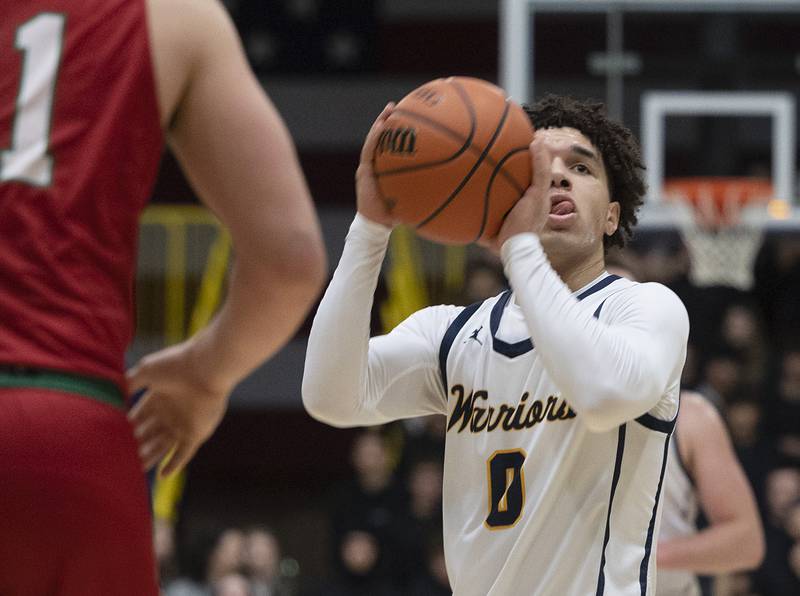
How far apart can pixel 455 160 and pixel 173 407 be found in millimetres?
930

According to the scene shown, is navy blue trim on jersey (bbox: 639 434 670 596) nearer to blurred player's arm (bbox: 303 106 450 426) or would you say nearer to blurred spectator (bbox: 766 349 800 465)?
blurred player's arm (bbox: 303 106 450 426)

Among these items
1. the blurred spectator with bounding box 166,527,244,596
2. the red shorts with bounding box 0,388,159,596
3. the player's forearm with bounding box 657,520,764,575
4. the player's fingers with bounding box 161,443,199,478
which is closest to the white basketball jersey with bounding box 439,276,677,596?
the player's fingers with bounding box 161,443,199,478

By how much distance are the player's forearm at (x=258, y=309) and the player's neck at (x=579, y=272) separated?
3.64 feet

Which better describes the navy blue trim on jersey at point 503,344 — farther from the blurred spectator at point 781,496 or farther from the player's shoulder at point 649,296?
the blurred spectator at point 781,496

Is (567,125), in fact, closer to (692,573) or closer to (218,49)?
(218,49)

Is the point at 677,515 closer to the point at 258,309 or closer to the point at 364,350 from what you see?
the point at 364,350

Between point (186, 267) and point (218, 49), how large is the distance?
10761 mm

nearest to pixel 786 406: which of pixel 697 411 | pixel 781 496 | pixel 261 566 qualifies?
pixel 781 496

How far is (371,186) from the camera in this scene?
2855mm

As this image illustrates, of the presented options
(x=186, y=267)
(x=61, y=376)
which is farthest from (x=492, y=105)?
(x=186, y=267)

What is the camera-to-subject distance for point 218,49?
6.21 feet

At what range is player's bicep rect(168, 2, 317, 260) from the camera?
74.7 inches

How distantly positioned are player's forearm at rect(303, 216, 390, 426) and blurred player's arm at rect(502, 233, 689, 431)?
334 millimetres

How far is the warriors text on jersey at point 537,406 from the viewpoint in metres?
2.60
